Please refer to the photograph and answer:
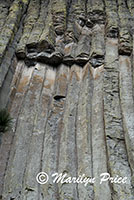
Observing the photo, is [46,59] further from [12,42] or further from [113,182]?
[113,182]

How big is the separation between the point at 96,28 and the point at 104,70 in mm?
1559

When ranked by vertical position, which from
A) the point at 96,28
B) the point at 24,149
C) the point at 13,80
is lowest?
the point at 24,149

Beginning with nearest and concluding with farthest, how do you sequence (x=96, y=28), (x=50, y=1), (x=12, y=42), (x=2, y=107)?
(x=2, y=107) < (x=12, y=42) < (x=96, y=28) < (x=50, y=1)

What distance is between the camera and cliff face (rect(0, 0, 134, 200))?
262 centimetres

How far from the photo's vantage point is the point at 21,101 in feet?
11.6

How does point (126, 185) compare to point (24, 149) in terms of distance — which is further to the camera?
point (24, 149)

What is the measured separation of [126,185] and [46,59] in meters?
2.60

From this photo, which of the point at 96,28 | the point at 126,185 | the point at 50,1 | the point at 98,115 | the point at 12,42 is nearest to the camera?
the point at 126,185

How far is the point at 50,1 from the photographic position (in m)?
5.59

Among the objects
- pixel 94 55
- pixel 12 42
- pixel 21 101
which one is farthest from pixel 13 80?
pixel 94 55

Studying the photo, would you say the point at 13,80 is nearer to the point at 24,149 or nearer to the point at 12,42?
Answer: the point at 12,42

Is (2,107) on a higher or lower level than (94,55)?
lower

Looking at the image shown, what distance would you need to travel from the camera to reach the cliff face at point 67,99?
262cm

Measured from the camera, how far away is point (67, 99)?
11.6 feet
